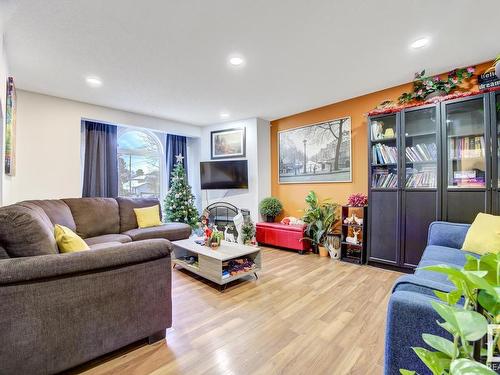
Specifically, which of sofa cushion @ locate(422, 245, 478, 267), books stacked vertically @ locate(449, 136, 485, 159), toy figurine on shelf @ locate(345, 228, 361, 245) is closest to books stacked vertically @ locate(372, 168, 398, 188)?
books stacked vertically @ locate(449, 136, 485, 159)

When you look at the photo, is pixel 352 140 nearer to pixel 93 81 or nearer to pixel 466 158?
pixel 466 158

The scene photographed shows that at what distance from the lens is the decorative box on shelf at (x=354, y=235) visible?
3332 millimetres

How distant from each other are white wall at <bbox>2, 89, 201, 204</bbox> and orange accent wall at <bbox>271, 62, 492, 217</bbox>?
3.57 meters

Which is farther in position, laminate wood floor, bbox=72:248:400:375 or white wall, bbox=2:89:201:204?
white wall, bbox=2:89:201:204

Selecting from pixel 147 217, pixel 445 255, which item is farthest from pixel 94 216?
pixel 445 255

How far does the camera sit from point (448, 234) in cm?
239

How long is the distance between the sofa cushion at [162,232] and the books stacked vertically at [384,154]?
315 cm

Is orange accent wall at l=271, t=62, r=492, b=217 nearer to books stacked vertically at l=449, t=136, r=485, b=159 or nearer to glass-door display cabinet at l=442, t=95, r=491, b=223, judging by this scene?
glass-door display cabinet at l=442, t=95, r=491, b=223

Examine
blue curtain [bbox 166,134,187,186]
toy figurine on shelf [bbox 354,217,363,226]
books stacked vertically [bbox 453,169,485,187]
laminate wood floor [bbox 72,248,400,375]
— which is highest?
blue curtain [bbox 166,134,187,186]

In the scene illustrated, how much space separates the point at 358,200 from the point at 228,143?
9.22ft

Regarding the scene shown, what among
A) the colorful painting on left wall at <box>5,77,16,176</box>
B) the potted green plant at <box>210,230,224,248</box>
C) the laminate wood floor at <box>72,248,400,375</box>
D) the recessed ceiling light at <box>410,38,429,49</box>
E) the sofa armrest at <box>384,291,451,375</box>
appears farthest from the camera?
the potted green plant at <box>210,230,224,248</box>

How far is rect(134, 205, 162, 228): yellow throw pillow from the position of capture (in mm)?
3830

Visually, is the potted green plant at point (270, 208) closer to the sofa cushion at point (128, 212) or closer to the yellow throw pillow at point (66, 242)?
the sofa cushion at point (128, 212)

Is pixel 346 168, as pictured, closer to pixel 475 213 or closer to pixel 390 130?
pixel 390 130
